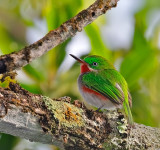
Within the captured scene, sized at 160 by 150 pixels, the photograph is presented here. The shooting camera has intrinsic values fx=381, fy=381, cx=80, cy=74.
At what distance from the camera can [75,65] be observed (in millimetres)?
3523

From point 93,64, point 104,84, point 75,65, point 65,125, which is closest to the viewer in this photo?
point 65,125

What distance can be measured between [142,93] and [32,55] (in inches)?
81.9

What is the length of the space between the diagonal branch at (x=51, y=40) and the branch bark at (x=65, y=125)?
0.23 metres

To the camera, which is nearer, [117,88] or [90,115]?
[90,115]

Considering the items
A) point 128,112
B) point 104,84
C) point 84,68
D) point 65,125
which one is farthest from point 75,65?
point 65,125

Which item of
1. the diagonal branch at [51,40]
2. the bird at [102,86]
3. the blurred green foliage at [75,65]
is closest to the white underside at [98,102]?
the bird at [102,86]

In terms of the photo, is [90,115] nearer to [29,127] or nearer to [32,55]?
[29,127]

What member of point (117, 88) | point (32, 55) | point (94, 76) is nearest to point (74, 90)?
point (94, 76)

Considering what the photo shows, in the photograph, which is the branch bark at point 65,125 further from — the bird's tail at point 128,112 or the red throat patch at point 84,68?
the red throat patch at point 84,68

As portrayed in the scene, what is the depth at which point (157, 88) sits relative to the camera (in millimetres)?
3523

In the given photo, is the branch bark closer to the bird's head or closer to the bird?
the bird

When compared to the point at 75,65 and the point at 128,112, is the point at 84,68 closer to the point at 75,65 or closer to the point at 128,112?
the point at 75,65

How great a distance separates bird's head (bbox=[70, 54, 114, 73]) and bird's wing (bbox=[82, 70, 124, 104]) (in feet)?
0.39

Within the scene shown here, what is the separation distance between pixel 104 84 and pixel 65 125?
3.15 ft
